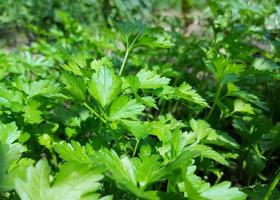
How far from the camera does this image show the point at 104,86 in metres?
1.12

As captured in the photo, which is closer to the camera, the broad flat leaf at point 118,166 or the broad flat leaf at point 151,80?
the broad flat leaf at point 118,166

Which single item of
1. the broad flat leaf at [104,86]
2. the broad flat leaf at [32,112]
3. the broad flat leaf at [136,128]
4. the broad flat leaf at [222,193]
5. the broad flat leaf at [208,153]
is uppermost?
the broad flat leaf at [104,86]

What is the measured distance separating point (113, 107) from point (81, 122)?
30 cm

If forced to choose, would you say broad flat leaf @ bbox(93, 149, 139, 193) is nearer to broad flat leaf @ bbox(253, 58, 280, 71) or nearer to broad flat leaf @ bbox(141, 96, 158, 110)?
broad flat leaf @ bbox(141, 96, 158, 110)

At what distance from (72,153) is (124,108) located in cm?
20

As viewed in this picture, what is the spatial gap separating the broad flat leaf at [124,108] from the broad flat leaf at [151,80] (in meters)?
0.13

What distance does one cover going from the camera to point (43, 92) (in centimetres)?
128

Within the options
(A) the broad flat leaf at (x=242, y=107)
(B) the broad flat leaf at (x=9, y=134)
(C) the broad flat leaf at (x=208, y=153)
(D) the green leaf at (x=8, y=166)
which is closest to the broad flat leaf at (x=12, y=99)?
(B) the broad flat leaf at (x=9, y=134)

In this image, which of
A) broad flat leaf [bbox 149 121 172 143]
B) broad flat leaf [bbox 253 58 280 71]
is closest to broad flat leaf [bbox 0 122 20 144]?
broad flat leaf [bbox 149 121 172 143]

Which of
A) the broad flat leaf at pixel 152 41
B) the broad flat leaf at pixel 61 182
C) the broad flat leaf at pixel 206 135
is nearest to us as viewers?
the broad flat leaf at pixel 61 182

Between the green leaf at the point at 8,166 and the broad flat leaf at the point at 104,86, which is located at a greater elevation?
the broad flat leaf at the point at 104,86

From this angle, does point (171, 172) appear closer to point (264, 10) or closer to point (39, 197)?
point (39, 197)

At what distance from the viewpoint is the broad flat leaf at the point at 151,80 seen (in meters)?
1.21

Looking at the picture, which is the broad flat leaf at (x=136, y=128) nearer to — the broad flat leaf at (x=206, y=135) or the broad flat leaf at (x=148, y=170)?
the broad flat leaf at (x=148, y=170)
